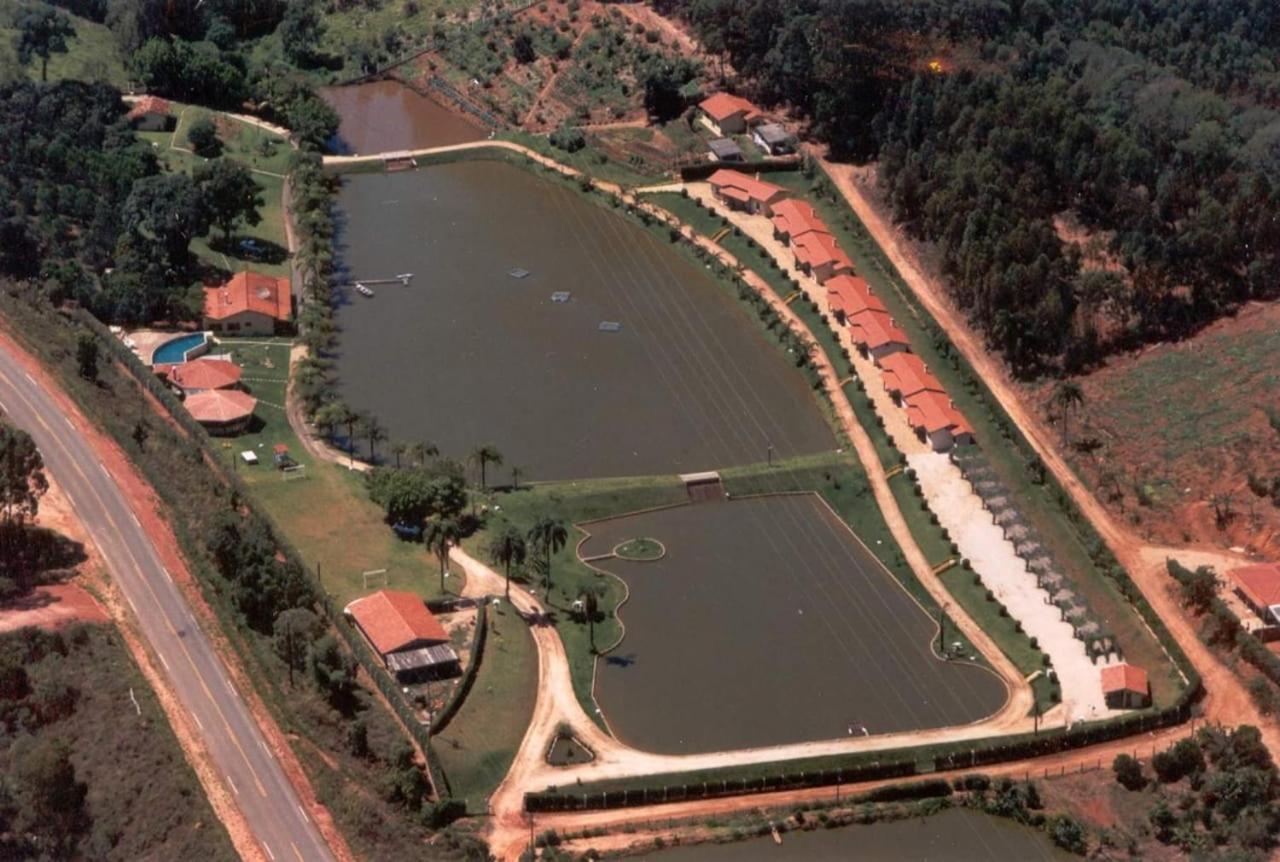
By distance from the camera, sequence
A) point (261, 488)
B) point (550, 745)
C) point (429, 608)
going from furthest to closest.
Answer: point (261, 488)
point (429, 608)
point (550, 745)

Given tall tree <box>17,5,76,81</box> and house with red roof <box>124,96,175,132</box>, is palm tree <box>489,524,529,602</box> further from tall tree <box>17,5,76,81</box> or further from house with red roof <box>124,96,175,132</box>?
tall tree <box>17,5,76,81</box>

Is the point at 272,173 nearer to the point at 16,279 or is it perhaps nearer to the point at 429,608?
the point at 16,279

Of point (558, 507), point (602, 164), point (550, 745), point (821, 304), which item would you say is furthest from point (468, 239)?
point (550, 745)

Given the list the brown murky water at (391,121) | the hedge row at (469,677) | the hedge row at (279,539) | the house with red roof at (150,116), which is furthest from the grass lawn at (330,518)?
the brown murky water at (391,121)

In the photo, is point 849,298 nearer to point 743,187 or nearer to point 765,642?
point 743,187

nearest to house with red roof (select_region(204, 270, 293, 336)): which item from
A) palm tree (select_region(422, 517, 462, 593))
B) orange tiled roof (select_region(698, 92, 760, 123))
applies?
palm tree (select_region(422, 517, 462, 593))

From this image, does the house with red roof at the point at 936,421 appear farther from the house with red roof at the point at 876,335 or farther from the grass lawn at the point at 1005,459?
the house with red roof at the point at 876,335

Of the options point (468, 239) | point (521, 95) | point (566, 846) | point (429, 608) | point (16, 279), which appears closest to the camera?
point (566, 846)

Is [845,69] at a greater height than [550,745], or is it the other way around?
[845,69]
